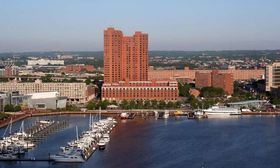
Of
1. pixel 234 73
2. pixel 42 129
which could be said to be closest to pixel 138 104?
pixel 42 129

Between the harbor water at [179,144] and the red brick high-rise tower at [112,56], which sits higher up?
the red brick high-rise tower at [112,56]

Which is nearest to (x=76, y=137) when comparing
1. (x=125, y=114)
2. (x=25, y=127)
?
(x=25, y=127)

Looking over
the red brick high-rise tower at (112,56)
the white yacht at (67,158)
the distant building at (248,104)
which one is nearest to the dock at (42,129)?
the white yacht at (67,158)

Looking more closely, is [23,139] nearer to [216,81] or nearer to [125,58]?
[125,58]

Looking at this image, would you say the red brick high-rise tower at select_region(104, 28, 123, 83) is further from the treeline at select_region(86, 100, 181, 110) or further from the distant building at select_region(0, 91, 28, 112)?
the distant building at select_region(0, 91, 28, 112)

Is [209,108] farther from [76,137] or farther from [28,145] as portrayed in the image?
[28,145]

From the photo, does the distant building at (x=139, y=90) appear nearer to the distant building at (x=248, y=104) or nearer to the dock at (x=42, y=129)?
the distant building at (x=248, y=104)

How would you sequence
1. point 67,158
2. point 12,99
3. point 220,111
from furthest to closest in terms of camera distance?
point 12,99
point 220,111
point 67,158
